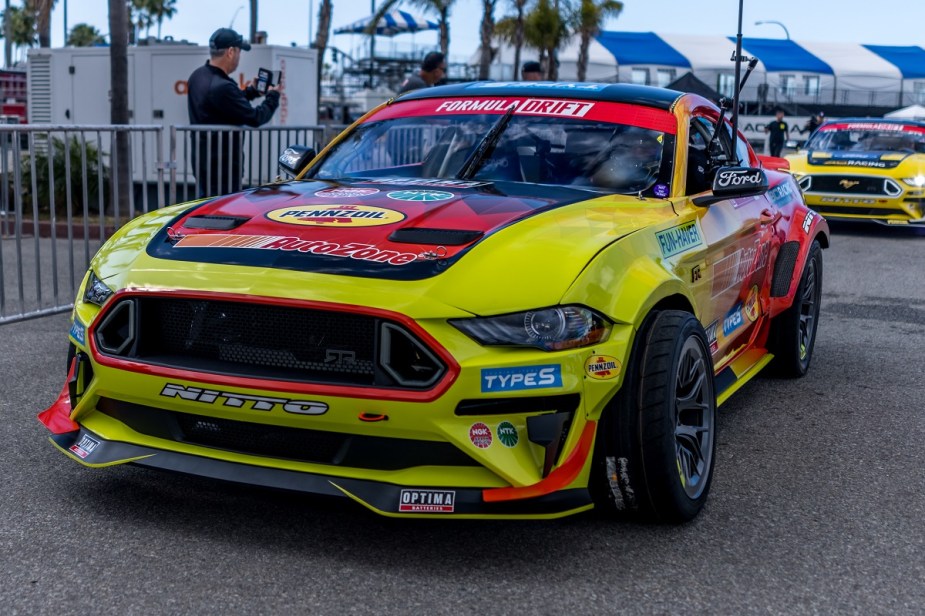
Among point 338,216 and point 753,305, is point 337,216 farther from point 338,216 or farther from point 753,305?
point 753,305

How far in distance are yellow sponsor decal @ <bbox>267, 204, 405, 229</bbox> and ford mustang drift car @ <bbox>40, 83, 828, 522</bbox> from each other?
0.01 m

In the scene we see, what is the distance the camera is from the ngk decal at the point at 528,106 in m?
4.76

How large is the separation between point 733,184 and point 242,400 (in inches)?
84.0

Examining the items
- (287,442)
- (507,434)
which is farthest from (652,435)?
(287,442)

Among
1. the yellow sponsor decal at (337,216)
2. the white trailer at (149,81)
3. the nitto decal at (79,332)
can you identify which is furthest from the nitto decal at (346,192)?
the white trailer at (149,81)

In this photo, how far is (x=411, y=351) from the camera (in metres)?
3.24

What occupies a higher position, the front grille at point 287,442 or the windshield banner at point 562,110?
the windshield banner at point 562,110

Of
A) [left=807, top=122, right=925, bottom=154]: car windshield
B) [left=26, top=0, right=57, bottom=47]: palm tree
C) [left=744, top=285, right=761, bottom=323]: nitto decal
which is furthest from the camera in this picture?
[left=26, top=0, right=57, bottom=47]: palm tree

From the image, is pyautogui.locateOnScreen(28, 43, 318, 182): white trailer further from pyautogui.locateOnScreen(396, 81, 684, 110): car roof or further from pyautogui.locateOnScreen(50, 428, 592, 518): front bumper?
pyautogui.locateOnScreen(50, 428, 592, 518): front bumper

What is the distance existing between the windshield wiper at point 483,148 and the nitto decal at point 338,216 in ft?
2.59

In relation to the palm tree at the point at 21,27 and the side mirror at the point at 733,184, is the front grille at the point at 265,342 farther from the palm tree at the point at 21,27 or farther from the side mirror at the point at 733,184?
the palm tree at the point at 21,27

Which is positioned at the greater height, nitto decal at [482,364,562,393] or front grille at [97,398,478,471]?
nitto decal at [482,364,562,393]

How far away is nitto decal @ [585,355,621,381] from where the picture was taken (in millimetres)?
3262

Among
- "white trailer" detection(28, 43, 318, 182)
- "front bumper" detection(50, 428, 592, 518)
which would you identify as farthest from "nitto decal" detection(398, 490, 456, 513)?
"white trailer" detection(28, 43, 318, 182)
